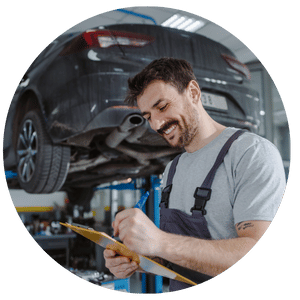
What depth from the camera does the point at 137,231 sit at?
63cm

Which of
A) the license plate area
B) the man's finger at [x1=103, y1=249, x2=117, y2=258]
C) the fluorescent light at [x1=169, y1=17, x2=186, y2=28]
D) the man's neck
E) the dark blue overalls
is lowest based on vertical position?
the man's finger at [x1=103, y1=249, x2=117, y2=258]

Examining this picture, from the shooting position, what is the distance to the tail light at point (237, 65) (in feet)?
3.01

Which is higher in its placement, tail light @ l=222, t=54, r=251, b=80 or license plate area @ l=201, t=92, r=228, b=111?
tail light @ l=222, t=54, r=251, b=80

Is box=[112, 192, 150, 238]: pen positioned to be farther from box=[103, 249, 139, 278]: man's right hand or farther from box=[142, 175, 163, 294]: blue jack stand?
box=[103, 249, 139, 278]: man's right hand

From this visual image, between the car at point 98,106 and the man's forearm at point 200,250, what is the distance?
0.87 ft

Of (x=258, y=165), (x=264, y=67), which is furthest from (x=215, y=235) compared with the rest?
(x=264, y=67)

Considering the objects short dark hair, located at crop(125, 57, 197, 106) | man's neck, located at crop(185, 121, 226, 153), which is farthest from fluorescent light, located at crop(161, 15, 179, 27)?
man's neck, located at crop(185, 121, 226, 153)

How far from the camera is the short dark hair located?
2.58 feet

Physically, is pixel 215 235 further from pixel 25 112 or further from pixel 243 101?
pixel 25 112

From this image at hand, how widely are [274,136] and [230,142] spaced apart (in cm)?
23

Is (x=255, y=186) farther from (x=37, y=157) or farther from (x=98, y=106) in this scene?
(x=37, y=157)

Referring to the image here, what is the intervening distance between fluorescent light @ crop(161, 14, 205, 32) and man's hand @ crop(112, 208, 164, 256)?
63 cm

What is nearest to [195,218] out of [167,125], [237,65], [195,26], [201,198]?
[201,198]

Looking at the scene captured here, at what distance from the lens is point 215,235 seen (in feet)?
2.17
